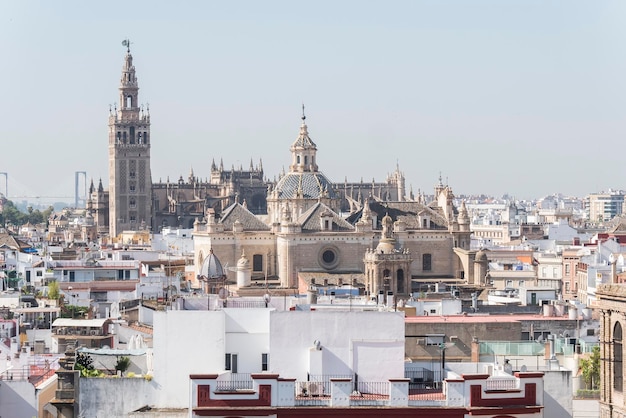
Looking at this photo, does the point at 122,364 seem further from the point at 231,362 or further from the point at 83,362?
the point at 231,362

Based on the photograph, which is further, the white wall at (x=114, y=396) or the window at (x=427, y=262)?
the window at (x=427, y=262)

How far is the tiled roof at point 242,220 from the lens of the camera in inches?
2968

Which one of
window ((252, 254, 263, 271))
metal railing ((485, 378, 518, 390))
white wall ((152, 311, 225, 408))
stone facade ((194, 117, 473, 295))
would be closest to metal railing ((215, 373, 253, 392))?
white wall ((152, 311, 225, 408))

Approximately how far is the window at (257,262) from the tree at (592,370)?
43.5 m

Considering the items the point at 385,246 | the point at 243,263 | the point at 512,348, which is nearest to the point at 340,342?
the point at 512,348

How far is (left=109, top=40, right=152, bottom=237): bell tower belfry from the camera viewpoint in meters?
143

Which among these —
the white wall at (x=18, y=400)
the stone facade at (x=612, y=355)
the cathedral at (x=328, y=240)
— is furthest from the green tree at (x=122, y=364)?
the cathedral at (x=328, y=240)

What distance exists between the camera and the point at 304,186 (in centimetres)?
8069

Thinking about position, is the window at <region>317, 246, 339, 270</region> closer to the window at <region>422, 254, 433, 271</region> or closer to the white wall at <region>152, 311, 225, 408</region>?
the window at <region>422, 254, 433, 271</region>

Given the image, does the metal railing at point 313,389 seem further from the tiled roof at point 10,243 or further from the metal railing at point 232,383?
the tiled roof at point 10,243

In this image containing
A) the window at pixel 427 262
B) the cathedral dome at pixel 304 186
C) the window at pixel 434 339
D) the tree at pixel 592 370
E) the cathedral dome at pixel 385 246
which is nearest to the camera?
the tree at pixel 592 370

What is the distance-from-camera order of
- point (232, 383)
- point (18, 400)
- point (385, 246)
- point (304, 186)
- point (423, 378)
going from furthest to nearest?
point (304, 186) < point (385, 246) < point (18, 400) < point (423, 378) < point (232, 383)

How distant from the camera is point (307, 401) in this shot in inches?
953

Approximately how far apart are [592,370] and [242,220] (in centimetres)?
4561
